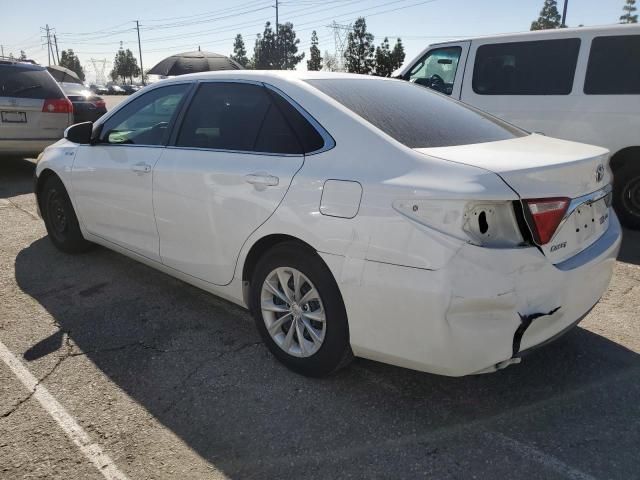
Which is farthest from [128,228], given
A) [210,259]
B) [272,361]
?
[272,361]

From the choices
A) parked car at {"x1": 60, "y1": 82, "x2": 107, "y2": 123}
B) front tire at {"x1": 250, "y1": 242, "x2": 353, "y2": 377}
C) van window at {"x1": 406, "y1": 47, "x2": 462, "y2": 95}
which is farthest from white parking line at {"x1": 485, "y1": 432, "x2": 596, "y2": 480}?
parked car at {"x1": 60, "y1": 82, "x2": 107, "y2": 123}

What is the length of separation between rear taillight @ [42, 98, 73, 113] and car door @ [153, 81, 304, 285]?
5661mm

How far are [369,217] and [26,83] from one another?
7.60 m

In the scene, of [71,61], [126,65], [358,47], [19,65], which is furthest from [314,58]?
[71,61]

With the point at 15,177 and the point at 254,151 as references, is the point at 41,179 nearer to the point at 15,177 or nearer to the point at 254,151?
the point at 254,151

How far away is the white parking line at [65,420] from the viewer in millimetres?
2270

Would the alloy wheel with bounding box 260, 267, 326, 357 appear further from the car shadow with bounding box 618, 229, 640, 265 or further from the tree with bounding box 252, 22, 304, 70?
the tree with bounding box 252, 22, 304, 70

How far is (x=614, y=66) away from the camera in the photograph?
537 cm

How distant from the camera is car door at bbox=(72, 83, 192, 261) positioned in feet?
12.0

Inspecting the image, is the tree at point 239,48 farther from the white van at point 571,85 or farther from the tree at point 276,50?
the white van at point 571,85

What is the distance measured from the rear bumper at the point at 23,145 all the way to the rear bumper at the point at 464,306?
7.16 m

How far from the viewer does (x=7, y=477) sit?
7.26ft

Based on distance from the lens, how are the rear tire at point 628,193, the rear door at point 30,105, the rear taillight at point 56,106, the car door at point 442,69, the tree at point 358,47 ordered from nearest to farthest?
the rear tire at point 628,193 < the car door at point 442,69 < the rear door at point 30,105 < the rear taillight at point 56,106 < the tree at point 358,47

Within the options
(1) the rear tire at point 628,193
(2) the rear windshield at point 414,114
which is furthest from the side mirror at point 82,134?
(1) the rear tire at point 628,193
